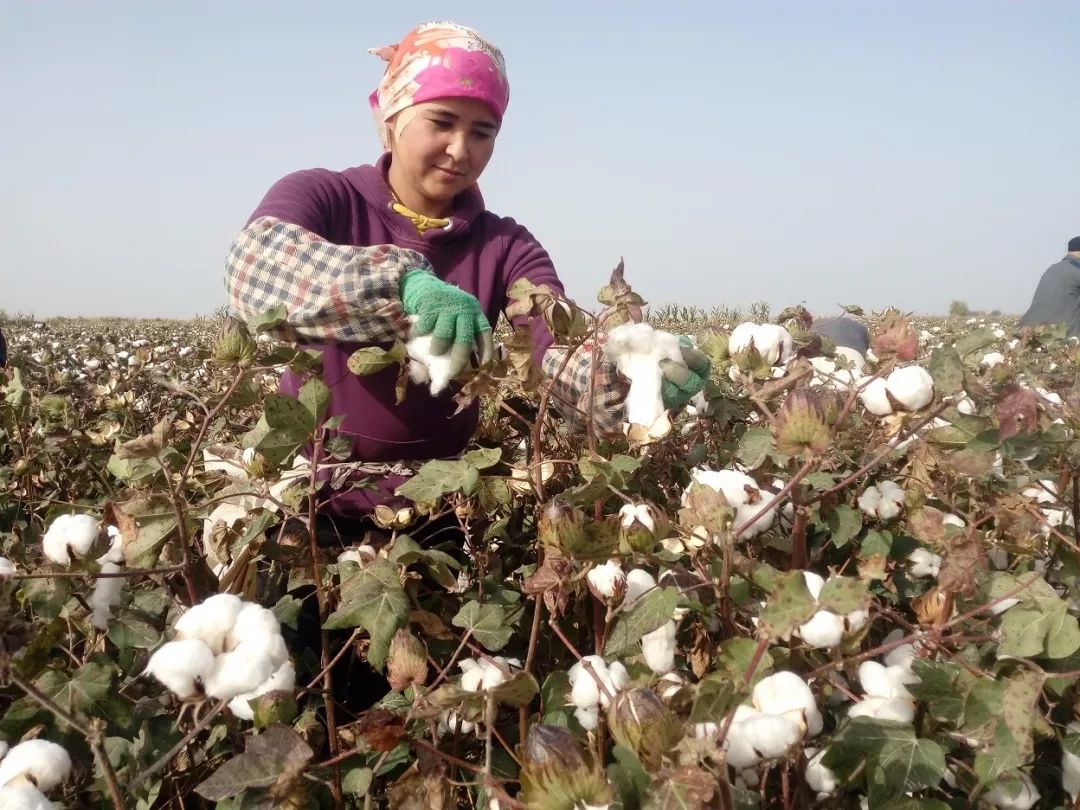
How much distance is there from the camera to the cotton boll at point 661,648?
0.85 metres

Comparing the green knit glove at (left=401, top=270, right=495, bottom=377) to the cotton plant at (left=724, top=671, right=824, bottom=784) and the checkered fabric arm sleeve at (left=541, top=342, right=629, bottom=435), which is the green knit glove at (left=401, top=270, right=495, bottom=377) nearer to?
the checkered fabric arm sleeve at (left=541, top=342, right=629, bottom=435)

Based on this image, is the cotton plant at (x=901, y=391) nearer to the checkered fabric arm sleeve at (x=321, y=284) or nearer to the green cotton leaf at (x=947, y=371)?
the green cotton leaf at (x=947, y=371)

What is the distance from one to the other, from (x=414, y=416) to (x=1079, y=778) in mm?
1208

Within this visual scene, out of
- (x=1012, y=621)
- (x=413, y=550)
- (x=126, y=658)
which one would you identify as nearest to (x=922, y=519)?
(x=1012, y=621)

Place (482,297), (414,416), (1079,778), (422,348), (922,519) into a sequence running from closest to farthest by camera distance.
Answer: (1079,778), (922,519), (422,348), (414,416), (482,297)

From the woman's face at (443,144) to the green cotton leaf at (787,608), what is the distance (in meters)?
1.29

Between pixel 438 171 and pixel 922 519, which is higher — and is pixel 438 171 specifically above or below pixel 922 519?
above

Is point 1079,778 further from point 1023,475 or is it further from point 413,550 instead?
point 413,550

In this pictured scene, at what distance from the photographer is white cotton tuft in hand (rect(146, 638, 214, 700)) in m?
0.66

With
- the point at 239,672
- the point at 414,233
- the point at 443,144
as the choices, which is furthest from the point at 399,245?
the point at 239,672

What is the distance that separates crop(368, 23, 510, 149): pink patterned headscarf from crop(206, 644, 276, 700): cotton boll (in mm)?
1304

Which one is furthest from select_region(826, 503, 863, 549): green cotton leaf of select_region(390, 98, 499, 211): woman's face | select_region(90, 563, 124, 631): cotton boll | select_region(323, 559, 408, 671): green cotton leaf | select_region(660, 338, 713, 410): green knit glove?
select_region(390, 98, 499, 211): woman's face

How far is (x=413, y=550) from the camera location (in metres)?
0.98

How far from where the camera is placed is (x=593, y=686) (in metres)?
0.81
